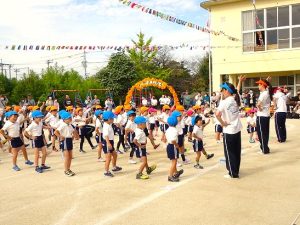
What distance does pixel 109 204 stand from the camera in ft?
20.8

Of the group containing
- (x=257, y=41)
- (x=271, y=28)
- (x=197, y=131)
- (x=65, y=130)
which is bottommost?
(x=197, y=131)

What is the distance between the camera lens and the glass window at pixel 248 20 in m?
26.4

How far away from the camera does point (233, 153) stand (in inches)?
309

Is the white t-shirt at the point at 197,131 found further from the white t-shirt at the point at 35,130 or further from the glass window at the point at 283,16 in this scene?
the glass window at the point at 283,16

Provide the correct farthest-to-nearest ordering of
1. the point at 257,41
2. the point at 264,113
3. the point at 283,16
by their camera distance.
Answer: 1. the point at 257,41
2. the point at 283,16
3. the point at 264,113

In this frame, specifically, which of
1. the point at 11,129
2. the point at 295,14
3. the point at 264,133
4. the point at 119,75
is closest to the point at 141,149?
the point at 11,129

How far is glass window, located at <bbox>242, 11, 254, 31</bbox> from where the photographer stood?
26.4 m

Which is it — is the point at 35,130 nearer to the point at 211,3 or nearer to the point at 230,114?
the point at 230,114

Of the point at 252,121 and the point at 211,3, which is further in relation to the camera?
the point at 211,3

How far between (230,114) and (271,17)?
20.2 meters

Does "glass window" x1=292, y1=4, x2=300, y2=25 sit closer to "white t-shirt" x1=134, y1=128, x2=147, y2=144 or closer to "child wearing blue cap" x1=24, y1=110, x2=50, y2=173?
"white t-shirt" x1=134, y1=128, x2=147, y2=144

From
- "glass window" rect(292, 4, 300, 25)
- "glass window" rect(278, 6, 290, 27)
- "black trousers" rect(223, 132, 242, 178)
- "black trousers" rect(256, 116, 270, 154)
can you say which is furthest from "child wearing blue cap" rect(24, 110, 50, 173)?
"glass window" rect(292, 4, 300, 25)

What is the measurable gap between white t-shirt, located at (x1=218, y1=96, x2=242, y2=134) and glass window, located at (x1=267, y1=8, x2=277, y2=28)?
19.8 m

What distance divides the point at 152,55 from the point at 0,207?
33015 millimetres
